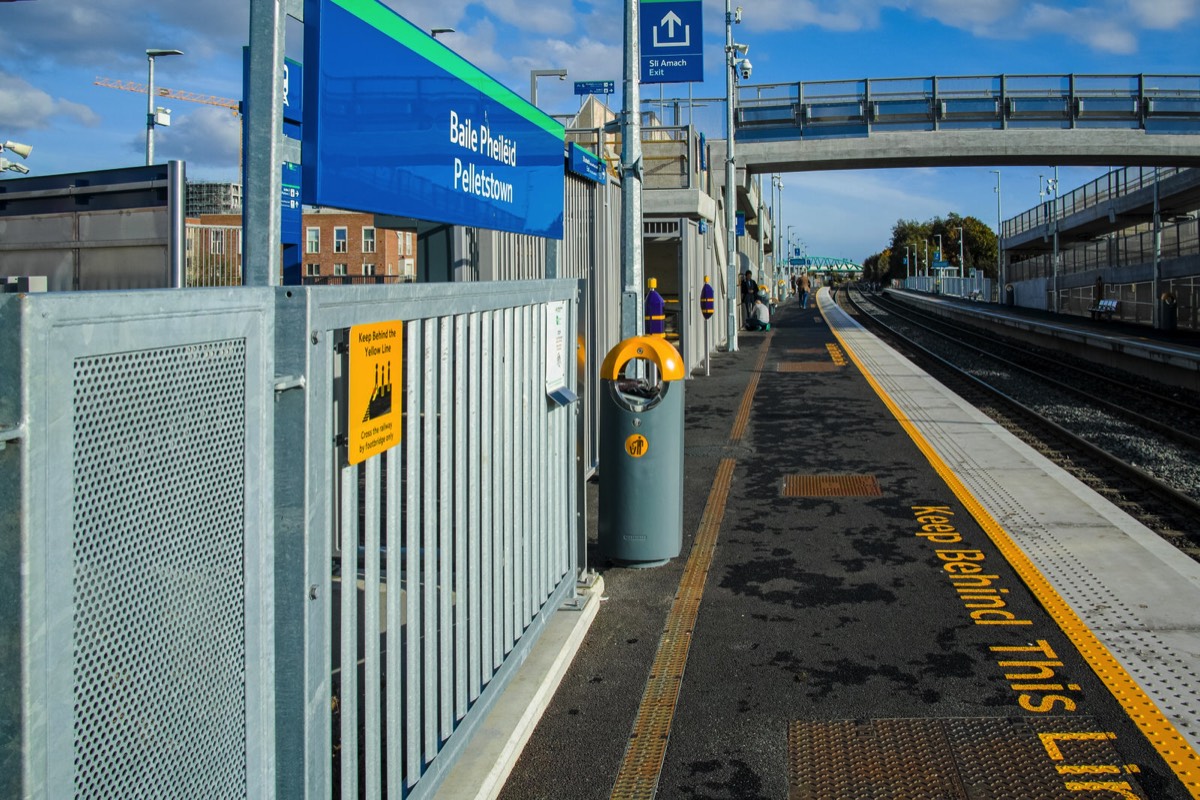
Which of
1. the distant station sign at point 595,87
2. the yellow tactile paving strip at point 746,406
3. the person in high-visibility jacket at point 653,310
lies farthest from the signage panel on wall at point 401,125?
the distant station sign at point 595,87

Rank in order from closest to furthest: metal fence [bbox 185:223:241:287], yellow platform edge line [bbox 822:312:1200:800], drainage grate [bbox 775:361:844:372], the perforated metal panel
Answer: the perforated metal panel, yellow platform edge line [bbox 822:312:1200:800], metal fence [bbox 185:223:241:287], drainage grate [bbox 775:361:844:372]

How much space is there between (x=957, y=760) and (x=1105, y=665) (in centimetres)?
140

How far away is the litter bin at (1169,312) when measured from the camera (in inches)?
1513

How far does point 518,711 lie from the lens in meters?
4.67

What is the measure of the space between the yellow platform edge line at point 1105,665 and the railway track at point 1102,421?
165cm

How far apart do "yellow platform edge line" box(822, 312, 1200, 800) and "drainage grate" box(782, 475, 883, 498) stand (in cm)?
83

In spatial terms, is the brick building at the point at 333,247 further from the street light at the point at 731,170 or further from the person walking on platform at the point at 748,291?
the person walking on platform at the point at 748,291

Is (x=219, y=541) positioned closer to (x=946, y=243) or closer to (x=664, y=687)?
(x=664, y=687)

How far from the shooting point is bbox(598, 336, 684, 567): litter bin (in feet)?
23.3

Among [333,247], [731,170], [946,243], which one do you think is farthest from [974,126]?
[946,243]

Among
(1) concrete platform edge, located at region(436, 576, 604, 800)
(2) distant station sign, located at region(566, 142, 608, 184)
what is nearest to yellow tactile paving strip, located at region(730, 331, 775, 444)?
(2) distant station sign, located at region(566, 142, 608, 184)

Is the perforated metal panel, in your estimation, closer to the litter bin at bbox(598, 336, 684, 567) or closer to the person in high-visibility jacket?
the litter bin at bbox(598, 336, 684, 567)

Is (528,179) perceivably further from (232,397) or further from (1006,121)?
(1006,121)

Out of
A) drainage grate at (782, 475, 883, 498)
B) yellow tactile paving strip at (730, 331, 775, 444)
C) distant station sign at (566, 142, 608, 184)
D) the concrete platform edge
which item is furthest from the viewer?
yellow tactile paving strip at (730, 331, 775, 444)
